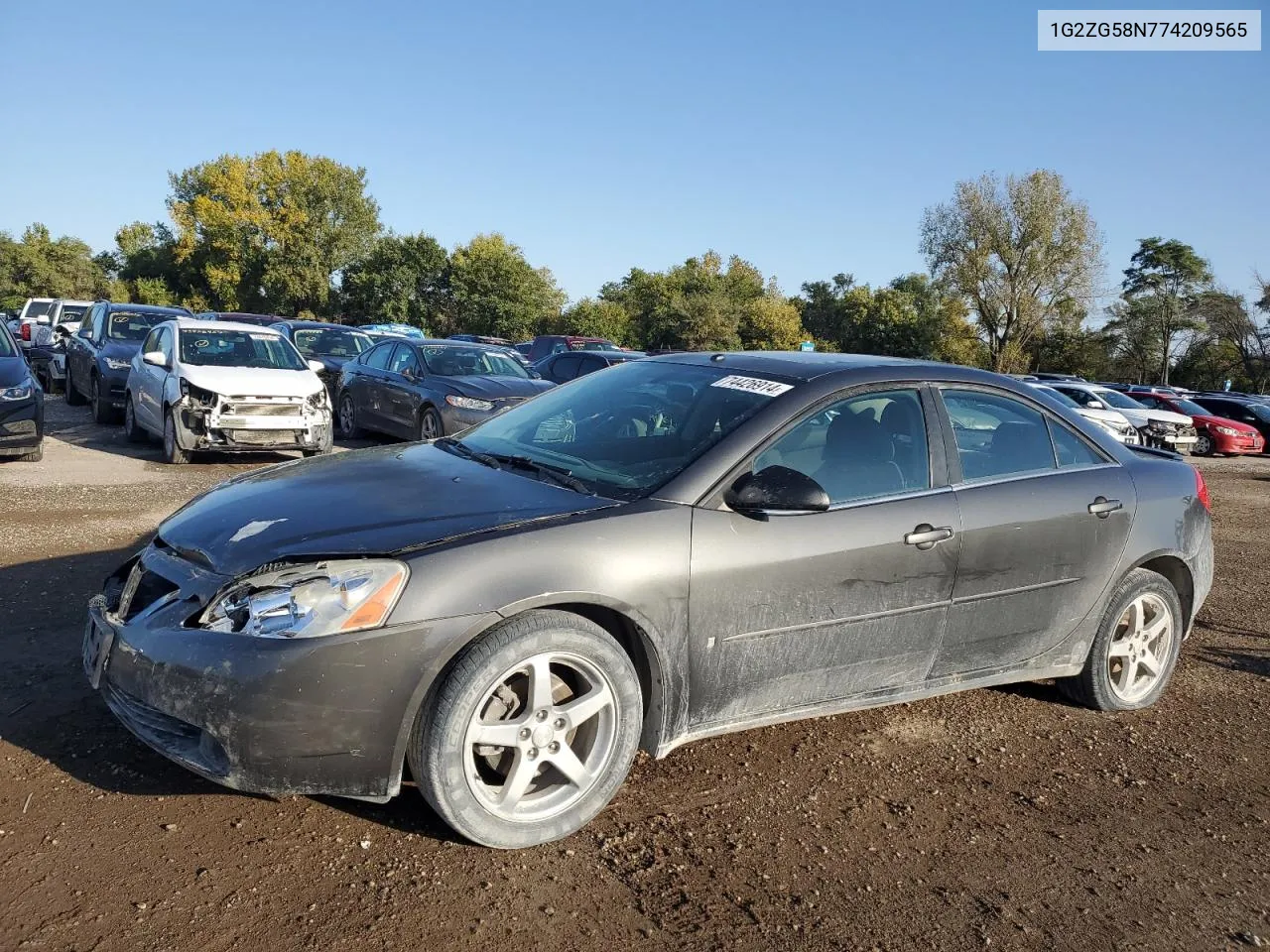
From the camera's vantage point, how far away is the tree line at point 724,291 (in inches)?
1875

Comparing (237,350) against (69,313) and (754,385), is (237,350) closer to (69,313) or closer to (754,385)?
(754,385)

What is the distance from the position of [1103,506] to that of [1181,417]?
71.4 feet

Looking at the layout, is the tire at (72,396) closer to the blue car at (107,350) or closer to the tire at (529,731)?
the blue car at (107,350)

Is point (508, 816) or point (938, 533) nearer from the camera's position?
point (508, 816)

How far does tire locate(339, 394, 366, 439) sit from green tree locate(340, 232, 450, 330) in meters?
42.4

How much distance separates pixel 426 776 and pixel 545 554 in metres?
0.74

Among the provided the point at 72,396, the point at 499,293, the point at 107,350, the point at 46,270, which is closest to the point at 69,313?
the point at 72,396

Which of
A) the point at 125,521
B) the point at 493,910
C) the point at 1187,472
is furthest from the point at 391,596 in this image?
the point at 125,521

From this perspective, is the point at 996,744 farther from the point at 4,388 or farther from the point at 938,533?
the point at 4,388

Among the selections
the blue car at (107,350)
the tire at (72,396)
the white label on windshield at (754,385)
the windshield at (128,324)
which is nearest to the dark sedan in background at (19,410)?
the blue car at (107,350)

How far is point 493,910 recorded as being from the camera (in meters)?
2.74

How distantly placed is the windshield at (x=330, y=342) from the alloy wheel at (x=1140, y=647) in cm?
1517

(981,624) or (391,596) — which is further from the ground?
(391,596)

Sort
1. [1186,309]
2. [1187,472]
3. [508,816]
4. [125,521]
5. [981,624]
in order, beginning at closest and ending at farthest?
1. [508,816]
2. [981,624]
3. [1187,472]
4. [125,521]
5. [1186,309]
